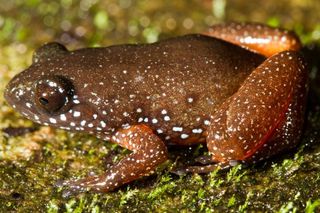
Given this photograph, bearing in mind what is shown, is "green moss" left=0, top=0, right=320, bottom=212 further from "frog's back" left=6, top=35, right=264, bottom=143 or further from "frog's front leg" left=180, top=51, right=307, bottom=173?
"frog's back" left=6, top=35, right=264, bottom=143

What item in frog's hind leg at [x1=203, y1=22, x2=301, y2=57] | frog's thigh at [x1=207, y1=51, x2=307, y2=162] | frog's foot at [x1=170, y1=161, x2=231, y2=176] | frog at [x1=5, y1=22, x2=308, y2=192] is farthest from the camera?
frog's hind leg at [x1=203, y1=22, x2=301, y2=57]

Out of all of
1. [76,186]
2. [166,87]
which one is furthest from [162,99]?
[76,186]

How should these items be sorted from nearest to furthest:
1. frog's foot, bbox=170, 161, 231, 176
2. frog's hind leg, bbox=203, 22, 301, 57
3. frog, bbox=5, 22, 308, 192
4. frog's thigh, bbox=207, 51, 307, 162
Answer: frog's thigh, bbox=207, 51, 307, 162 → frog, bbox=5, 22, 308, 192 → frog's foot, bbox=170, 161, 231, 176 → frog's hind leg, bbox=203, 22, 301, 57

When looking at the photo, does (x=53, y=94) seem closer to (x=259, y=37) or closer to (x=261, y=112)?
(x=261, y=112)

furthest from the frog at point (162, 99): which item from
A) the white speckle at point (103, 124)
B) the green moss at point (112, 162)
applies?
the green moss at point (112, 162)

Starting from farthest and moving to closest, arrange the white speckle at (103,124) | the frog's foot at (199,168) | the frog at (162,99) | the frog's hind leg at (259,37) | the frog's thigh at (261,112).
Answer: the frog's hind leg at (259,37), the white speckle at (103,124), the frog's foot at (199,168), the frog at (162,99), the frog's thigh at (261,112)

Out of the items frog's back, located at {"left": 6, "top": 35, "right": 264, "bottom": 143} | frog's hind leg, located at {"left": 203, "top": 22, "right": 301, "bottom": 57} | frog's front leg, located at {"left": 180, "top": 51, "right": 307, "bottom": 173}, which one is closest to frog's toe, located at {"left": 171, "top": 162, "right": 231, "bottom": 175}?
frog's front leg, located at {"left": 180, "top": 51, "right": 307, "bottom": 173}

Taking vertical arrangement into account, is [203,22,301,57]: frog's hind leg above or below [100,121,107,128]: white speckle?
above

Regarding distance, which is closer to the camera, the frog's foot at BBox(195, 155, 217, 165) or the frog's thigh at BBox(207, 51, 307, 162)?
the frog's thigh at BBox(207, 51, 307, 162)

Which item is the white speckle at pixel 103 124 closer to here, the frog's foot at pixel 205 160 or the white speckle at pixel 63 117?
the white speckle at pixel 63 117
